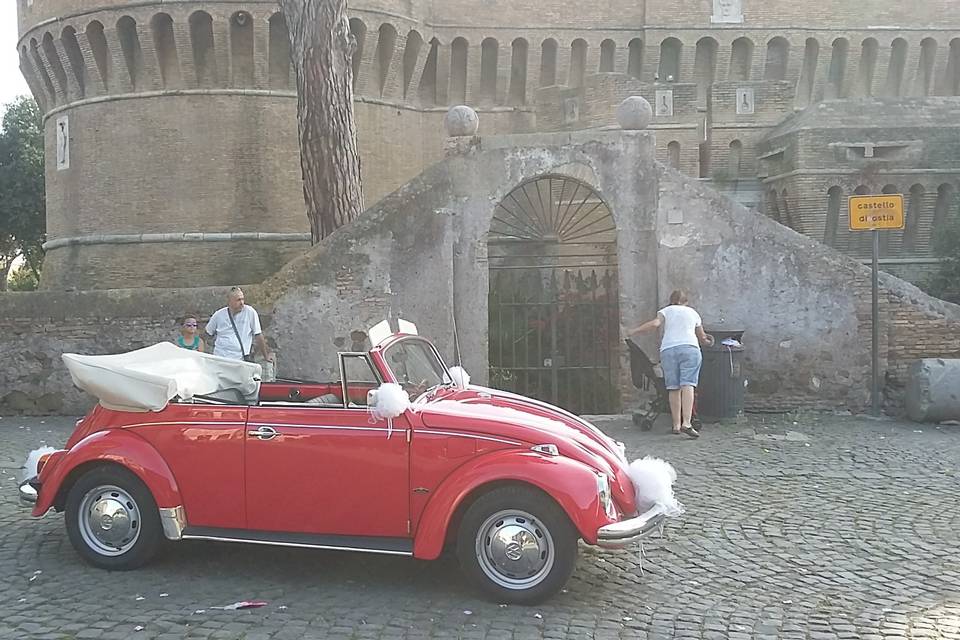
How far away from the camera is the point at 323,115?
11906 mm

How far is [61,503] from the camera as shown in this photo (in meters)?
4.75

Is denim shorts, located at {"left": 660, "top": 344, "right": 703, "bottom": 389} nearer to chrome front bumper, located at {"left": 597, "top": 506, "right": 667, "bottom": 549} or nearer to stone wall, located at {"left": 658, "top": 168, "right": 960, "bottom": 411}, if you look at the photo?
stone wall, located at {"left": 658, "top": 168, "right": 960, "bottom": 411}

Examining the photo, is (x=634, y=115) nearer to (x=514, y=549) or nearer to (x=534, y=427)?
(x=534, y=427)

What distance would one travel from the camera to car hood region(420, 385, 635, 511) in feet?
13.9

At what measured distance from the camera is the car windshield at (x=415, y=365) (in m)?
4.64

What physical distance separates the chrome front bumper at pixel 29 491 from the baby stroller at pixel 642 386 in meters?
5.90

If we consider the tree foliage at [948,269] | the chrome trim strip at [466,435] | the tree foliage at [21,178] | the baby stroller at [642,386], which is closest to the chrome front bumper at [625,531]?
the chrome trim strip at [466,435]

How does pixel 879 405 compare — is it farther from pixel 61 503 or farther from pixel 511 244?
pixel 61 503

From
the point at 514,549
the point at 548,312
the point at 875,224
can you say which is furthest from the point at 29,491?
the point at 875,224

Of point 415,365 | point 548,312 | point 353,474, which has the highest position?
point 548,312

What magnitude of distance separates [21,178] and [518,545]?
3395cm

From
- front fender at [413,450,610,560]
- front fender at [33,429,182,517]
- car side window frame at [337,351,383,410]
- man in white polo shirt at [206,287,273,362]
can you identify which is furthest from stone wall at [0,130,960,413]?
front fender at [413,450,610,560]

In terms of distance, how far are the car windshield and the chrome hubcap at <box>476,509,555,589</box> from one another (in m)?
0.85

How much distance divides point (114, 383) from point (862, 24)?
26.6 m
